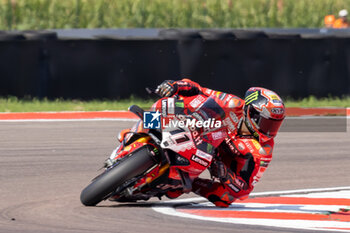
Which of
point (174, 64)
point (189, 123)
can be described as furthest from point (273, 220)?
point (174, 64)

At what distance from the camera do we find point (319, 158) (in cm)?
1148

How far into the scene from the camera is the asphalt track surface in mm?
6500

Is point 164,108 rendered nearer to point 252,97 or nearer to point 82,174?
point 252,97

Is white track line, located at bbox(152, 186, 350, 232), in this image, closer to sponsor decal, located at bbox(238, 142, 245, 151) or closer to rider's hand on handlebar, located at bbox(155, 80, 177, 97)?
sponsor decal, located at bbox(238, 142, 245, 151)

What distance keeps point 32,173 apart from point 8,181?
0.63 meters

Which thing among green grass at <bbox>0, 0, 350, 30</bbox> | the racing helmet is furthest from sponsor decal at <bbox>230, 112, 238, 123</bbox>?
green grass at <bbox>0, 0, 350, 30</bbox>

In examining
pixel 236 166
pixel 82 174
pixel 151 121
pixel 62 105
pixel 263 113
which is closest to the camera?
pixel 151 121

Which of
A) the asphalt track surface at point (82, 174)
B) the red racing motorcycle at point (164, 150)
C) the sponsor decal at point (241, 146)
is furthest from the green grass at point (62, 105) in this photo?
the red racing motorcycle at point (164, 150)

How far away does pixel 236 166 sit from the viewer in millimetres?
7559

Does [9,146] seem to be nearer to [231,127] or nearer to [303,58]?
[231,127]

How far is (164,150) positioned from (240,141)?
877 millimetres

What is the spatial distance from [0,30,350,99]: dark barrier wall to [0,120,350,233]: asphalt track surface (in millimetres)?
1697

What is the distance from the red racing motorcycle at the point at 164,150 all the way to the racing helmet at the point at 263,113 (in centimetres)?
31

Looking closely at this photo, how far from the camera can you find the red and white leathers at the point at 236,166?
7359mm
